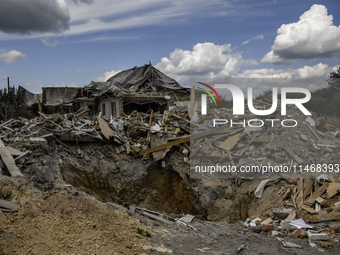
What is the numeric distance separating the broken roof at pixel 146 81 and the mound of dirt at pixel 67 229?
19429 millimetres

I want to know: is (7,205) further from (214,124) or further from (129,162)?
(214,124)

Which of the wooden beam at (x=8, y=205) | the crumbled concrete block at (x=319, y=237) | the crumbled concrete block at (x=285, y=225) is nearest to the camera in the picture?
the wooden beam at (x=8, y=205)

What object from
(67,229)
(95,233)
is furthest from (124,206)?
(67,229)

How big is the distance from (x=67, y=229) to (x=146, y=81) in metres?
21.7

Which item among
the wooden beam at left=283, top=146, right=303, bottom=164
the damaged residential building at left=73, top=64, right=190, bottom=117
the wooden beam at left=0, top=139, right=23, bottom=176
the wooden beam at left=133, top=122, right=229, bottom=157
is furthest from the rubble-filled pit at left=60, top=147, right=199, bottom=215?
the damaged residential building at left=73, top=64, right=190, bottom=117

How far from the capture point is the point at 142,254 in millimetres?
5355

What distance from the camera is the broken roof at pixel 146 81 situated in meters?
25.8

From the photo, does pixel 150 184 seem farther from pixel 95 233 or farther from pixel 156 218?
pixel 95 233

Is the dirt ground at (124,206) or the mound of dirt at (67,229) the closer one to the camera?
the mound of dirt at (67,229)

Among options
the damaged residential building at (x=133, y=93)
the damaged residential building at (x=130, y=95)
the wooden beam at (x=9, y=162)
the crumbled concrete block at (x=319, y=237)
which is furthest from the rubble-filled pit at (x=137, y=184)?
the damaged residential building at (x=133, y=93)

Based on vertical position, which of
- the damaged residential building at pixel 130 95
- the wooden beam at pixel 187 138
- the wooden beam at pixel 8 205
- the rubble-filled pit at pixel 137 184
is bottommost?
the rubble-filled pit at pixel 137 184

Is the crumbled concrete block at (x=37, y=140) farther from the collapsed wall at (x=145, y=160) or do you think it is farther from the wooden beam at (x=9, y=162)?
the wooden beam at (x=9, y=162)

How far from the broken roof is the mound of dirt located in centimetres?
1943

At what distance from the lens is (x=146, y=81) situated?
26.4 m
